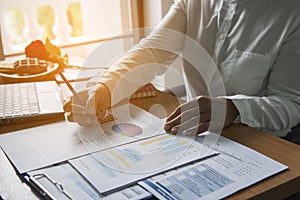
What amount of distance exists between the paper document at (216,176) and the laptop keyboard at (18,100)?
1.53 feet

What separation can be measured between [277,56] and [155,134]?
1.37 ft

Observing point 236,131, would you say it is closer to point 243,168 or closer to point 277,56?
point 243,168

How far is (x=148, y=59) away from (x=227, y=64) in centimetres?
23

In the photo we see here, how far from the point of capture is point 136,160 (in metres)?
0.80

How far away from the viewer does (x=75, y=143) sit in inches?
35.2

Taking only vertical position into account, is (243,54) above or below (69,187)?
above

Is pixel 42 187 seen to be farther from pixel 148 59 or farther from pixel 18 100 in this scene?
pixel 148 59

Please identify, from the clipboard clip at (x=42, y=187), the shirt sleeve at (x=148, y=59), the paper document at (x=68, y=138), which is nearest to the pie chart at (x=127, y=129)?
the paper document at (x=68, y=138)

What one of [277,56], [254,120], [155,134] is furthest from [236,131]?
[277,56]

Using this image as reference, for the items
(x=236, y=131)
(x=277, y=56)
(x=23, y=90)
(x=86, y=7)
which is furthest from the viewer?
(x=86, y=7)

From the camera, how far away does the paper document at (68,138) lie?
83 centimetres

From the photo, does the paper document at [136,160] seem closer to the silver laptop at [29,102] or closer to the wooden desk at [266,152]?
the wooden desk at [266,152]

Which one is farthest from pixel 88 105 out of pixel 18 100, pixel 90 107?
pixel 18 100

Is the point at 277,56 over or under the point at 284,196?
over
